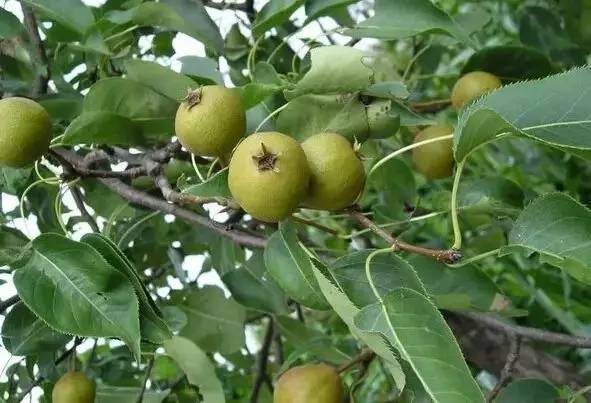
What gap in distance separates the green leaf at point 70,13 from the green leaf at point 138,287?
277 mm

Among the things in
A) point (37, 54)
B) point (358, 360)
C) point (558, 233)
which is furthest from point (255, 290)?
point (558, 233)

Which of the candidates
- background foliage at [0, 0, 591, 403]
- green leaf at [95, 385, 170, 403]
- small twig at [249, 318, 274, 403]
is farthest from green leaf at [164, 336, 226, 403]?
small twig at [249, 318, 274, 403]

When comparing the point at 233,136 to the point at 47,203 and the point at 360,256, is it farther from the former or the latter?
the point at 47,203

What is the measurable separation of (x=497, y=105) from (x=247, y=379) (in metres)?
1.06

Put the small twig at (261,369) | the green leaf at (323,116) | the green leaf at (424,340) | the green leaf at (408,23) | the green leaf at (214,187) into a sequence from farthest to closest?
the small twig at (261,369)
the green leaf at (408,23)
the green leaf at (323,116)
the green leaf at (214,187)
the green leaf at (424,340)

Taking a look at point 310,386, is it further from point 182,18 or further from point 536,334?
point 182,18

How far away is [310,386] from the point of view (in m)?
0.84

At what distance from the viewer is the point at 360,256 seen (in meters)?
0.76

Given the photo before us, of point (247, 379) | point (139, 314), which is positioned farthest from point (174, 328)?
point (247, 379)

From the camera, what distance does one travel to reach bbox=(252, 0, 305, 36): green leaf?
0.87 m

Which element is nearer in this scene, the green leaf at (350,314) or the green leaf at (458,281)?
the green leaf at (350,314)

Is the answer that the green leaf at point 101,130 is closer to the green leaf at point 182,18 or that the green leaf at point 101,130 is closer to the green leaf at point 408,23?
the green leaf at point 182,18

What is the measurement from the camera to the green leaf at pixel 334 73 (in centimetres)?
75

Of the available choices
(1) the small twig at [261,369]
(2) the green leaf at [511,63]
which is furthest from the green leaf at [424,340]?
(1) the small twig at [261,369]
